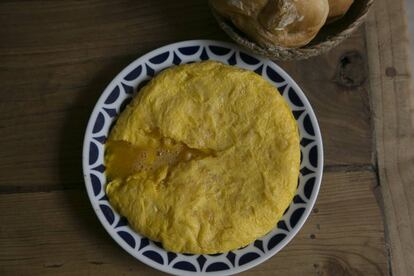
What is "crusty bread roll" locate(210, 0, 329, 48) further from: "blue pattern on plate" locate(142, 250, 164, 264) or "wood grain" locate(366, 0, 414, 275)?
"blue pattern on plate" locate(142, 250, 164, 264)

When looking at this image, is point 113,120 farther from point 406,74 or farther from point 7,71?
point 406,74

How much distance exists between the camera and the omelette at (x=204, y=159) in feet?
3.59

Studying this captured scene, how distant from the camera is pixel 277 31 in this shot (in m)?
1.06

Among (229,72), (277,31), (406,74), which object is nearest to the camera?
(277,31)

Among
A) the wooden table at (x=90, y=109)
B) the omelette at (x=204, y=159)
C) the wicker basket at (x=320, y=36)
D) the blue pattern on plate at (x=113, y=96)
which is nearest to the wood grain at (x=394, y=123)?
the wooden table at (x=90, y=109)

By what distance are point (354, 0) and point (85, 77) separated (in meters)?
Answer: 0.77

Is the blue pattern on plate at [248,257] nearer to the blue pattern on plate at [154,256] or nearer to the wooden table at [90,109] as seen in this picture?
the wooden table at [90,109]

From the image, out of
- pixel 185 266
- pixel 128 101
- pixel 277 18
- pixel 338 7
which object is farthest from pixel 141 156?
pixel 338 7

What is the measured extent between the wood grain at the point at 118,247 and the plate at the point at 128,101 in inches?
2.9

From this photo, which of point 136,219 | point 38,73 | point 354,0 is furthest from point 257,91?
point 38,73

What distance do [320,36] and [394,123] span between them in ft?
1.08

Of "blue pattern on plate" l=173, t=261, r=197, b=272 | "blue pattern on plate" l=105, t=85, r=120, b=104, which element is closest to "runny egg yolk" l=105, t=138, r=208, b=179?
"blue pattern on plate" l=105, t=85, r=120, b=104

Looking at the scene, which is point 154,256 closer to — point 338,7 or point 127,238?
point 127,238

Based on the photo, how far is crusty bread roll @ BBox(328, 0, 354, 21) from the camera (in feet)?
3.51
